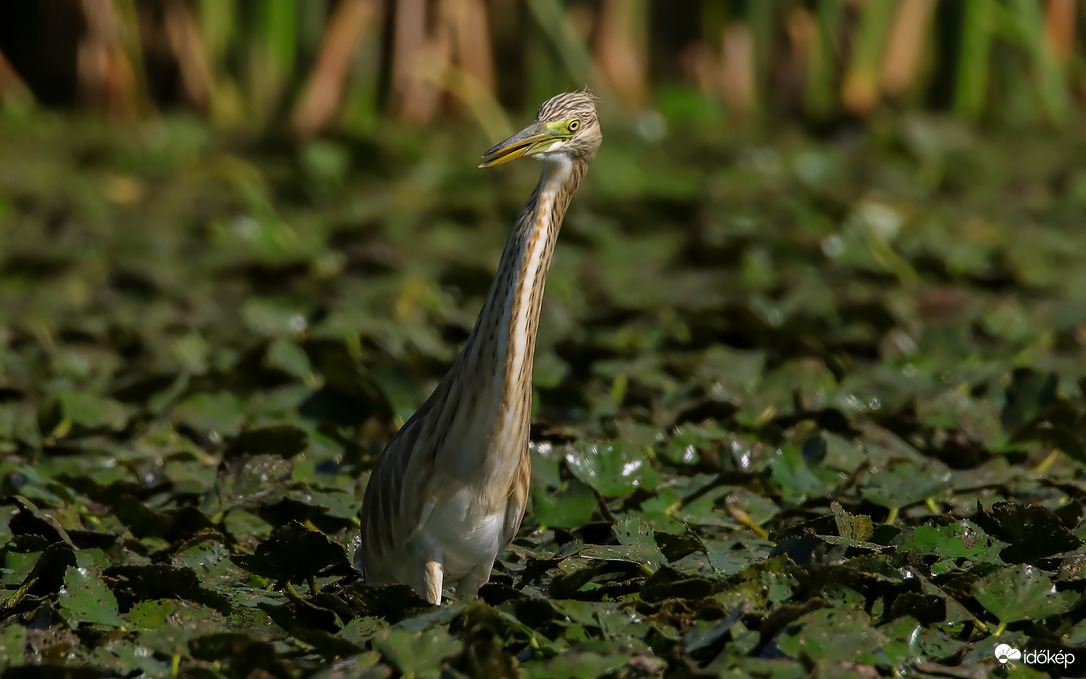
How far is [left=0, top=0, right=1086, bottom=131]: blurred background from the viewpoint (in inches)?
313

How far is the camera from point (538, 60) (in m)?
8.12

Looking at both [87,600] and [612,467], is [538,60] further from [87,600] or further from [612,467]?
[87,600]

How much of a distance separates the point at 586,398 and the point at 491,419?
4.77 feet

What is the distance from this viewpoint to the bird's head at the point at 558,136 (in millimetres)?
3285

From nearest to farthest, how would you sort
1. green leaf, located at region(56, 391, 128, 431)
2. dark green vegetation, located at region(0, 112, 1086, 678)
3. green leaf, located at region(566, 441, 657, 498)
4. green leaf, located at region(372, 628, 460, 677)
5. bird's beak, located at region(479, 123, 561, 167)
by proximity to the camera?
green leaf, located at region(372, 628, 460, 677) < dark green vegetation, located at region(0, 112, 1086, 678) < bird's beak, located at region(479, 123, 561, 167) < green leaf, located at region(566, 441, 657, 498) < green leaf, located at region(56, 391, 128, 431)

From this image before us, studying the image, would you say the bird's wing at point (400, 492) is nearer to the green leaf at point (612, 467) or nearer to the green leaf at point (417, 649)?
the green leaf at point (417, 649)

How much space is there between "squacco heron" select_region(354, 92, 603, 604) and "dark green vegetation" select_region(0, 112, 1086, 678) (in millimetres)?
163

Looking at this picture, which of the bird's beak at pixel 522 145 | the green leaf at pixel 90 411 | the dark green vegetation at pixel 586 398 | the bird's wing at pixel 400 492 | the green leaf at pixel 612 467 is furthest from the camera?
the green leaf at pixel 90 411

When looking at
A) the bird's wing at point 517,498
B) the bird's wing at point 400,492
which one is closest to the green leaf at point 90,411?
the bird's wing at point 400,492

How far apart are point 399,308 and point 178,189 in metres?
2.15

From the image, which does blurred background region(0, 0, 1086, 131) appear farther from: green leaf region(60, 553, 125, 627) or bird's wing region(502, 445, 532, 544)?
green leaf region(60, 553, 125, 627)

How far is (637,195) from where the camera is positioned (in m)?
7.45

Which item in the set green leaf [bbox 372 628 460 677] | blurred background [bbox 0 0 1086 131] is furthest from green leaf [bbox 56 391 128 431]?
blurred background [bbox 0 0 1086 131]

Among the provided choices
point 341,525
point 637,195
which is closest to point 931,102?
point 637,195
